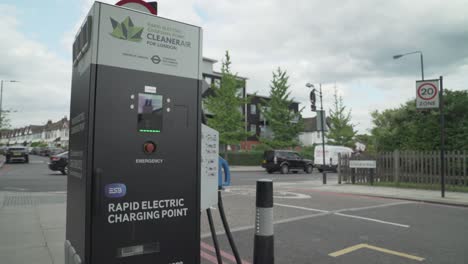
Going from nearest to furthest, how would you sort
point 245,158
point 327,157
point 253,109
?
1. point 327,157
2. point 245,158
3. point 253,109

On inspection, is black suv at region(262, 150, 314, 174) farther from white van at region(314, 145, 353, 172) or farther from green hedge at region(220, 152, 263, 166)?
green hedge at region(220, 152, 263, 166)

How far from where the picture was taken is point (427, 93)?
41.3ft

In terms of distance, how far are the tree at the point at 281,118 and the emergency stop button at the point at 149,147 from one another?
123ft

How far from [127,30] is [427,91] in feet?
41.7

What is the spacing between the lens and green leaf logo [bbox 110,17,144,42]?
2.55 m

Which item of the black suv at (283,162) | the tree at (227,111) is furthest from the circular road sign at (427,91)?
the tree at (227,111)

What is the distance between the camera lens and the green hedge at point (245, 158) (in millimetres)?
38969

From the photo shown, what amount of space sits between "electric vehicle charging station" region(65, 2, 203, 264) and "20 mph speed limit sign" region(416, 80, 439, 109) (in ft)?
39.4

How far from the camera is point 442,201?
34.6 feet

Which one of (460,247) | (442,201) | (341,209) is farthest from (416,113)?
(460,247)

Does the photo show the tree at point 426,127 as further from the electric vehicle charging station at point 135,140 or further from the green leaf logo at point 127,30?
the green leaf logo at point 127,30

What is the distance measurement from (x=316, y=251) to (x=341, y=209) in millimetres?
4180

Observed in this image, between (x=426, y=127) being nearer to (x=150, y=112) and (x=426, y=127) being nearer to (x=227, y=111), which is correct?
(x=150, y=112)

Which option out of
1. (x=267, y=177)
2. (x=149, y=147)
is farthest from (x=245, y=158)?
(x=149, y=147)
